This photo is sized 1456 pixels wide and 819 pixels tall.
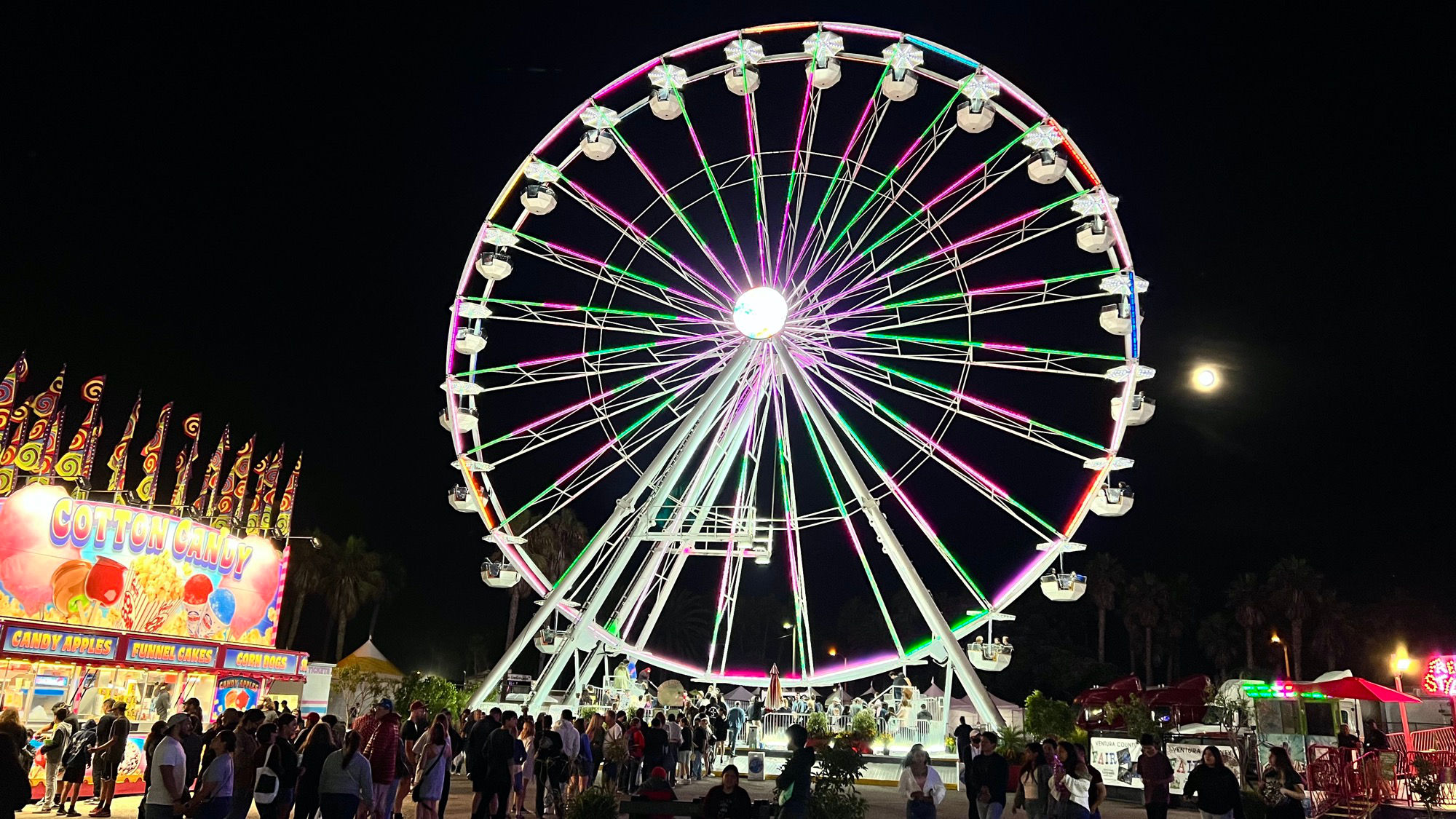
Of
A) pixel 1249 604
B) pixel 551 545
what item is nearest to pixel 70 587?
pixel 551 545

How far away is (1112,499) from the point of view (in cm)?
2073

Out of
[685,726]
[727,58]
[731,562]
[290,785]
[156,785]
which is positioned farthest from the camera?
[731,562]

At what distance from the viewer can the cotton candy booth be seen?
18781mm

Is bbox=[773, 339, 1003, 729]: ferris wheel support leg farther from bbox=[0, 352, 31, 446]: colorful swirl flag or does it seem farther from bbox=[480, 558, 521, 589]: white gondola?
bbox=[0, 352, 31, 446]: colorful swirl flag

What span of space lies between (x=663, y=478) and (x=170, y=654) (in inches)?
405

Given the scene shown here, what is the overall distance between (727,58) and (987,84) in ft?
17.3

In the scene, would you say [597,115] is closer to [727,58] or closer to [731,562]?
[727,58]

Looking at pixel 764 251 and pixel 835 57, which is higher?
pixel 835 57

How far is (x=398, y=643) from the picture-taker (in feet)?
220

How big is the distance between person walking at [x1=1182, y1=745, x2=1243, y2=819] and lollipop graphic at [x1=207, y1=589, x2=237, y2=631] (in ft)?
76.2

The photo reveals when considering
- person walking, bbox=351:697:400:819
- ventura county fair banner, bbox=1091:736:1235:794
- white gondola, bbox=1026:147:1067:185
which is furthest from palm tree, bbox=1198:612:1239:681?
person walking, bbox=351:697:400:819

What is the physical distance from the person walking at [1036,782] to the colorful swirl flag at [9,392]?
21769 mm

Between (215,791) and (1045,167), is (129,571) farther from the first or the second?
(1045,167)

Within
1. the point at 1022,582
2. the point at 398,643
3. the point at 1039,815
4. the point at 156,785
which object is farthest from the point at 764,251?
the point at 398,643
